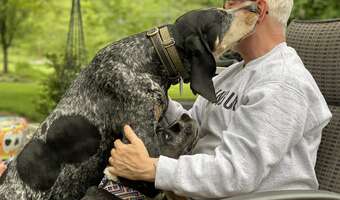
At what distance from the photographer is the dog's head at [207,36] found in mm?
2311

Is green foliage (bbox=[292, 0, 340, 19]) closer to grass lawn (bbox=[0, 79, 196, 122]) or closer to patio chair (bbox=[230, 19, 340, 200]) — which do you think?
patio chair (bbox=[230, 19, 340, 200])

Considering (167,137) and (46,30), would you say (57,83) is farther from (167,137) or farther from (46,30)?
(46,30)

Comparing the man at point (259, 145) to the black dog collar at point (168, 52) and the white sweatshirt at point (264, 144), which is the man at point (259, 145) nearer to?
the white sweatshirt at point (264, 144)

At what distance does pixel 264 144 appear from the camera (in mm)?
2084

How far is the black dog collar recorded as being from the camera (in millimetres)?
2307

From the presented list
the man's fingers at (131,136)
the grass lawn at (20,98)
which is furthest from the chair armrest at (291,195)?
the grass lawn at (20,98)

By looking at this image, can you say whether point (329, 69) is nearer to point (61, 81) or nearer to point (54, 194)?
point (54, 194)

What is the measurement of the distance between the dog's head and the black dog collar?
0.07ft

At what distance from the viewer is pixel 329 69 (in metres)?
2.65

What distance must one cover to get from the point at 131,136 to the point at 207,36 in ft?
1.69

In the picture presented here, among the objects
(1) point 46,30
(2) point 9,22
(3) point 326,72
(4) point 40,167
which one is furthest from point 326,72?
(2) point 9,22

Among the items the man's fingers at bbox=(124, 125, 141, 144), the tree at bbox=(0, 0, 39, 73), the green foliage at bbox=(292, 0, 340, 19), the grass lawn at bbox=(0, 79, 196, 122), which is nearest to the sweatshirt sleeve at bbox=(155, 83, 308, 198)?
the man's fingers at bbox=(124, 125, 141, 144)

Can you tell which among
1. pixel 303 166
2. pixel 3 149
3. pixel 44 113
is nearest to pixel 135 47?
pixel 303 166

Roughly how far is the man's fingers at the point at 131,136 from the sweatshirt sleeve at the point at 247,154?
11 centimetres
